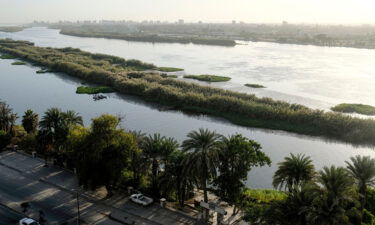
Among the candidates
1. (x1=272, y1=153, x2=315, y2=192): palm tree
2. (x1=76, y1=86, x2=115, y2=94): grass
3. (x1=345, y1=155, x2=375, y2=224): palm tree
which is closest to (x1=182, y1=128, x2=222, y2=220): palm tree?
(x1=272, y1=153, x2=315, y2=192): palm tree

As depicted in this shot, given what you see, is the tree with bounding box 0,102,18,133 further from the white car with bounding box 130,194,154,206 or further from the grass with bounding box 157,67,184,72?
the grass with bounding box 157,67,184,72

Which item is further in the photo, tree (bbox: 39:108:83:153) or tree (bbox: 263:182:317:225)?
tree (bbox: 39:108:83:153)

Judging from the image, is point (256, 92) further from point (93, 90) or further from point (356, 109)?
point (93, 90)

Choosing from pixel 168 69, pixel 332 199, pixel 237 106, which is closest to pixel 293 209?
pixel 332 199

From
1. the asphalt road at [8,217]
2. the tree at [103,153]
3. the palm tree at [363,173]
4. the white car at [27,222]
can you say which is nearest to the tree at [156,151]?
the tree at [103,153]

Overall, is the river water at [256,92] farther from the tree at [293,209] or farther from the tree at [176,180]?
the tree at [293,209]

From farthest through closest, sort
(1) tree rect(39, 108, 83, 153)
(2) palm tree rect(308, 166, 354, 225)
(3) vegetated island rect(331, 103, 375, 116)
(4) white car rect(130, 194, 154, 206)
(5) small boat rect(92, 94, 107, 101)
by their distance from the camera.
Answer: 1. (5) small boat rect(92, 94, 107, 101)
2. (3) vegetated island rect(331, 103, 375, 116)
3. (1) tree rect(39, 108, 83, 153)
4. (4) white car rect(130, 194, 154, 206)
5. (2) palm tree rect(308, 166, 354, 225)
